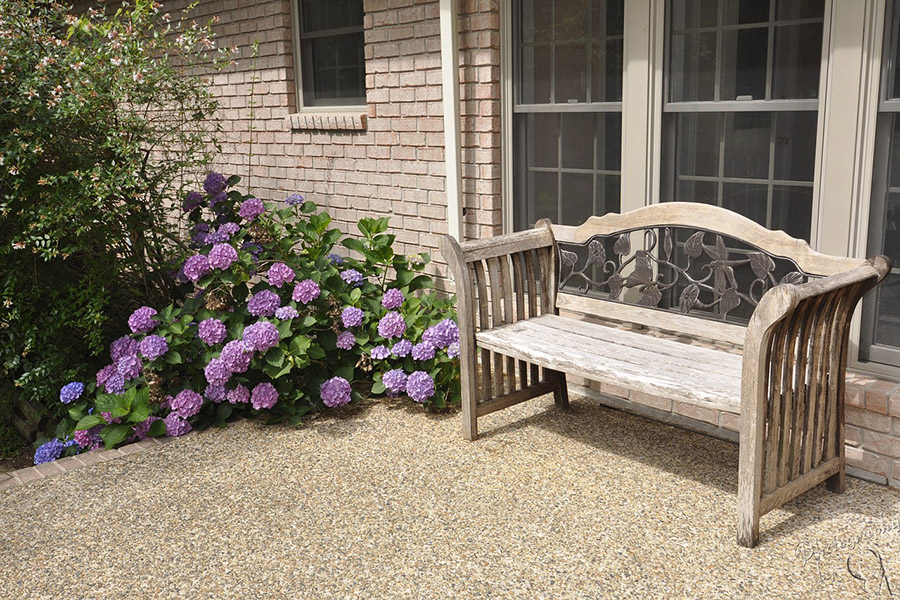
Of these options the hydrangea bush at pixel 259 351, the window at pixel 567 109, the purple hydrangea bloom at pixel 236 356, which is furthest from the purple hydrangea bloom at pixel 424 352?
the window at pixel 567 109

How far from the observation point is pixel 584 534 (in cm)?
283

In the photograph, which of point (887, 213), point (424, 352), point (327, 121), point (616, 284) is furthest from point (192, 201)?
point (887, 213)

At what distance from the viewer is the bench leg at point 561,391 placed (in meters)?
3.98

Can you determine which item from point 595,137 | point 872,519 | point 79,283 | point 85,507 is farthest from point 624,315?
point 79,283

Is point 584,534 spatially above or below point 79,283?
below

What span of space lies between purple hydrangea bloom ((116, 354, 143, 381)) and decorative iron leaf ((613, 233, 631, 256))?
7.65 ft

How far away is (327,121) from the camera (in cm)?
542

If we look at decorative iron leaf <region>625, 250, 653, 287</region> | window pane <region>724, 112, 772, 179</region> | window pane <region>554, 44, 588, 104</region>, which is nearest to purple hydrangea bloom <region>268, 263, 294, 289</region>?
window pane <region>554, 44, 588, 104</region>

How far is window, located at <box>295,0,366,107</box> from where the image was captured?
17.7 ft

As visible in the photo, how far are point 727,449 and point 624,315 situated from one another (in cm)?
72

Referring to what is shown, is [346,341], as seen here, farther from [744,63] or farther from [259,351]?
[744,63]

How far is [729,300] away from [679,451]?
711 millimetres

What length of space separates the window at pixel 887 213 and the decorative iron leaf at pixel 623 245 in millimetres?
942

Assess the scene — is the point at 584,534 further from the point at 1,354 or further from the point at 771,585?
the point at 1,354
